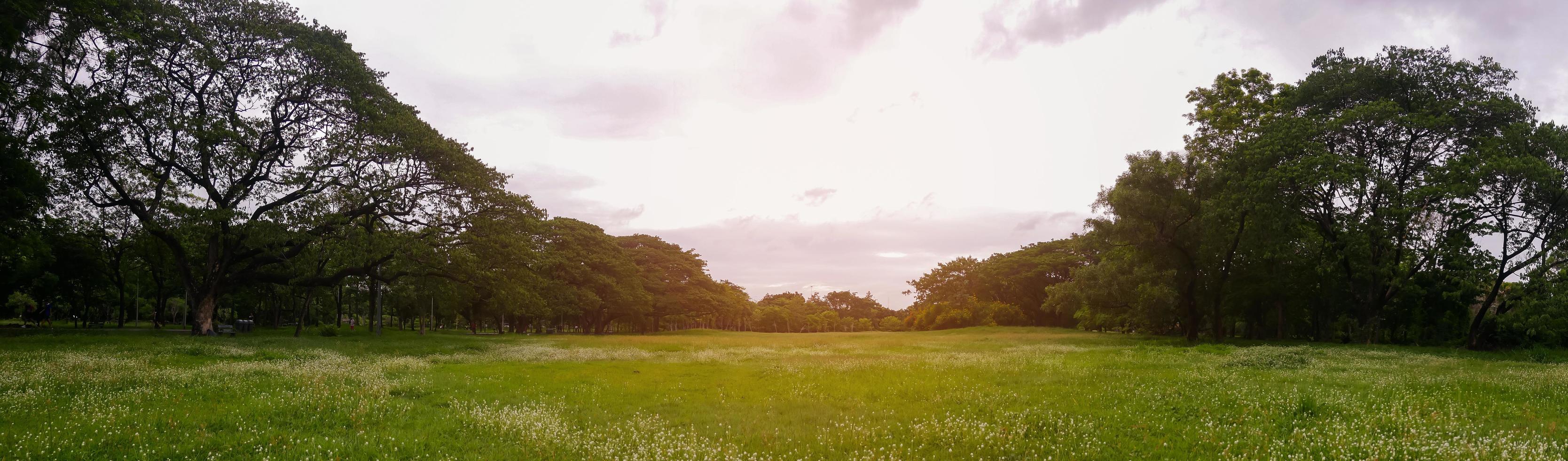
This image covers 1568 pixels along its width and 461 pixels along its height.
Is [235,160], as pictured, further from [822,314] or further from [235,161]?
[822,314]

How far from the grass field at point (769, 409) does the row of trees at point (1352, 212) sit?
41.5 ft

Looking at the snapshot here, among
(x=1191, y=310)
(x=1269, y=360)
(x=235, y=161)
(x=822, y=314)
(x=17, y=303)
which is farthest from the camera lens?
(x=822, y=314)

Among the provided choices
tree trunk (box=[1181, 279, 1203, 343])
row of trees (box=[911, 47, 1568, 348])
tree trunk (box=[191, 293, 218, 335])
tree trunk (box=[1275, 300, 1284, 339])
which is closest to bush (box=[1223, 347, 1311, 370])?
row of trees (box=[911, 47, 1568, 348])

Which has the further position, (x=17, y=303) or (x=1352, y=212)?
(x=17, y=303)

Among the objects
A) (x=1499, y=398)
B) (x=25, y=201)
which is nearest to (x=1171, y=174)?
(x=1499, y=398)

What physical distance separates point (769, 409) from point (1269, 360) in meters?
20.8

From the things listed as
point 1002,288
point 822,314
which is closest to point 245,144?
point 1002,288

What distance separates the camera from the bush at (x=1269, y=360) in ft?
73.5

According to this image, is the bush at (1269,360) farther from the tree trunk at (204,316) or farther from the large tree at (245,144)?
the tree trunk at (204,316)

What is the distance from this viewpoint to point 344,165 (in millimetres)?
34875

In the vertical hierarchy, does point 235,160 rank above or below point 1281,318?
above

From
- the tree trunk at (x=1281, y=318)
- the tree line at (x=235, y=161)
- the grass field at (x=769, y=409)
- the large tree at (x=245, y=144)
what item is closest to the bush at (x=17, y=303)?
the tree line at (x=235, y=161)

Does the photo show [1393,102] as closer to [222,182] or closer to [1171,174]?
[1171,174]

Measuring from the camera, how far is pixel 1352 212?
38.2 metres
